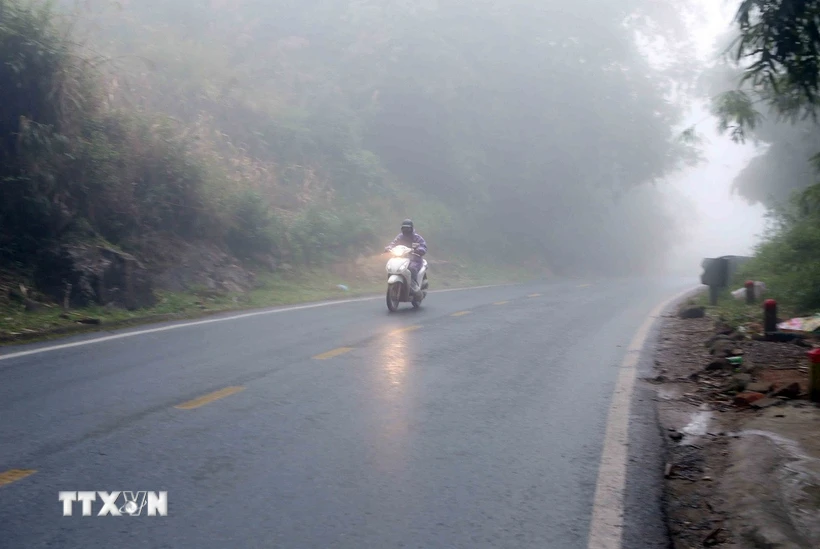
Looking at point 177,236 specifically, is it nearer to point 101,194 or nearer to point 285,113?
point 101,194

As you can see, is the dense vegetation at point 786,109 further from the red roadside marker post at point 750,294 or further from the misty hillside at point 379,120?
the misty hillside at point 379,120

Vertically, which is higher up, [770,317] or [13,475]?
[770,317]

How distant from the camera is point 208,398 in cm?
792

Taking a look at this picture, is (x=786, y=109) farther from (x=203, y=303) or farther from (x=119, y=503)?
(x=119, y=503)

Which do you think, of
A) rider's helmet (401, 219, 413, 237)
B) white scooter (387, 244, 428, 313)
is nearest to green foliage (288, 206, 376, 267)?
rider's helmet (401, 219, 413, 237)

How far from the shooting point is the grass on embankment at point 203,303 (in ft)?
40.4

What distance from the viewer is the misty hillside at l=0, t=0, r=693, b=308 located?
23562 mm

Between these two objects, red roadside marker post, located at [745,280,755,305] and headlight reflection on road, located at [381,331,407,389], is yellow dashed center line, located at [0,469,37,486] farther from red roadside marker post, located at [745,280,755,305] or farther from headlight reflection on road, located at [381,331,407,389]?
red roadside marker post, located at [745,280,755,305]

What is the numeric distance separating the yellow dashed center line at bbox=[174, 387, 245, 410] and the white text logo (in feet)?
7.77

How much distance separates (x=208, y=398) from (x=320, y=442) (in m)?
1.89

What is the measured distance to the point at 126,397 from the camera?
7879mm

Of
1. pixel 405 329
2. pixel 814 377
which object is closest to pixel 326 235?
pixel 405 329

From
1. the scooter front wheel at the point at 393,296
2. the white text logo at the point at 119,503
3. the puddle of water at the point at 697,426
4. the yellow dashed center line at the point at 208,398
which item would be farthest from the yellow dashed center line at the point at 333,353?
the white text logo at the point at 119,503

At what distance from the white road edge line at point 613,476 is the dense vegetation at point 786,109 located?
4934mm
